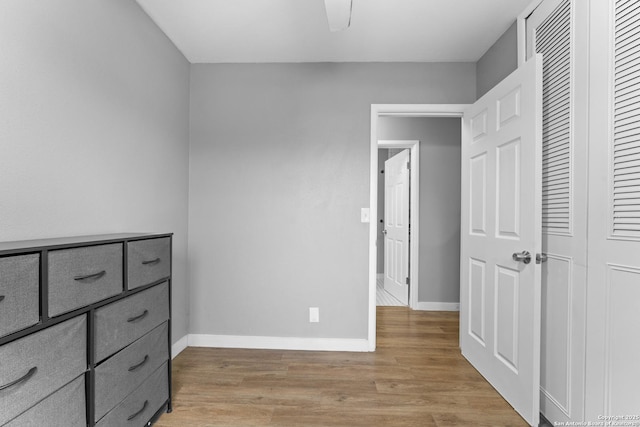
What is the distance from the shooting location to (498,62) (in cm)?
262

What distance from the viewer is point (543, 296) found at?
202 cm

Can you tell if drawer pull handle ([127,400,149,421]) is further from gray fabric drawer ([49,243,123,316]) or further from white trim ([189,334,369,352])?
white trim ([189,334,369,352])

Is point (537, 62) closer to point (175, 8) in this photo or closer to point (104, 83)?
point (175, 8)

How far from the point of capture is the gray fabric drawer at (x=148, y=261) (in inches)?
64.9

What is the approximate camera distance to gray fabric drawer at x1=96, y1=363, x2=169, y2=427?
1517 millimetres

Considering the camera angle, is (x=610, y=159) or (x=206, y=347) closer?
(x=610, y=159)

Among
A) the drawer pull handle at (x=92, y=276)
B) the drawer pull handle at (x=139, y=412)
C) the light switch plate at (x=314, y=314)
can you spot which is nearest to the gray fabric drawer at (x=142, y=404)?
the drawer pull handle at (x=139, y=412)

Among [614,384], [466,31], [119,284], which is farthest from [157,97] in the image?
[614,384]

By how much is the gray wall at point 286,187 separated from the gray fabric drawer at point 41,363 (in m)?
1.75

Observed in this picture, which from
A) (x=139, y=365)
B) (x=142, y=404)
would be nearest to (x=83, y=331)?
(x=139, y=365)

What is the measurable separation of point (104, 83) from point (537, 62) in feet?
7.81

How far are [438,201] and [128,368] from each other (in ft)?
12.1

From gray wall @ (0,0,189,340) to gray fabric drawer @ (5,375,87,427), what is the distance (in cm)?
64

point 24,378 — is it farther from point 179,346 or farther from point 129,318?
point 179,346
